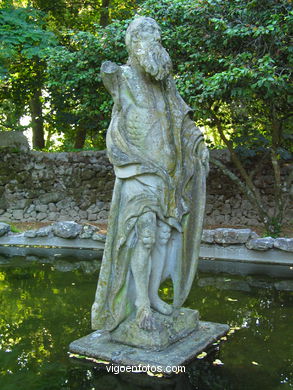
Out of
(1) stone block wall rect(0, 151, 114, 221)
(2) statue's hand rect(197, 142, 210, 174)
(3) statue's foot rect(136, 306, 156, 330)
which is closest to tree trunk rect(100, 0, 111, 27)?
(1) stone block wall rect(0, 151, 114, 221)

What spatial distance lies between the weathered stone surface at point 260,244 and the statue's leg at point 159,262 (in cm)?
336

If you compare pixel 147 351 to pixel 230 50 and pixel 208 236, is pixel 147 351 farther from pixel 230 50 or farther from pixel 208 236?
pixel 230 50

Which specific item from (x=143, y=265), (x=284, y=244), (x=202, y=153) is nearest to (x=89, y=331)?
(x=143, y=265)

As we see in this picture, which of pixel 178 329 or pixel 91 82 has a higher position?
pixel 91 82

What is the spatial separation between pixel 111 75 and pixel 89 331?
225 centimetres

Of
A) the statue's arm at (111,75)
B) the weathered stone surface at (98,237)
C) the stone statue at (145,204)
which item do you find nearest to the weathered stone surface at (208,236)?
the weathered stone surface at (98,237)

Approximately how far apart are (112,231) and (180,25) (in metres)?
6.39

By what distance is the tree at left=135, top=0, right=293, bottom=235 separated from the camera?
7992mm

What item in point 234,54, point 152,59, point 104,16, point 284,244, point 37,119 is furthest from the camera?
point 104,16

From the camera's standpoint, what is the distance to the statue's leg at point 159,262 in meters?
4.21

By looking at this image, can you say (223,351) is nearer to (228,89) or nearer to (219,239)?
(219,239)

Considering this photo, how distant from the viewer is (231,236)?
7.59 m

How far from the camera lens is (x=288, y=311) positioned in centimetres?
527

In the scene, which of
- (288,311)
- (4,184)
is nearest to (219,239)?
(288,311)
